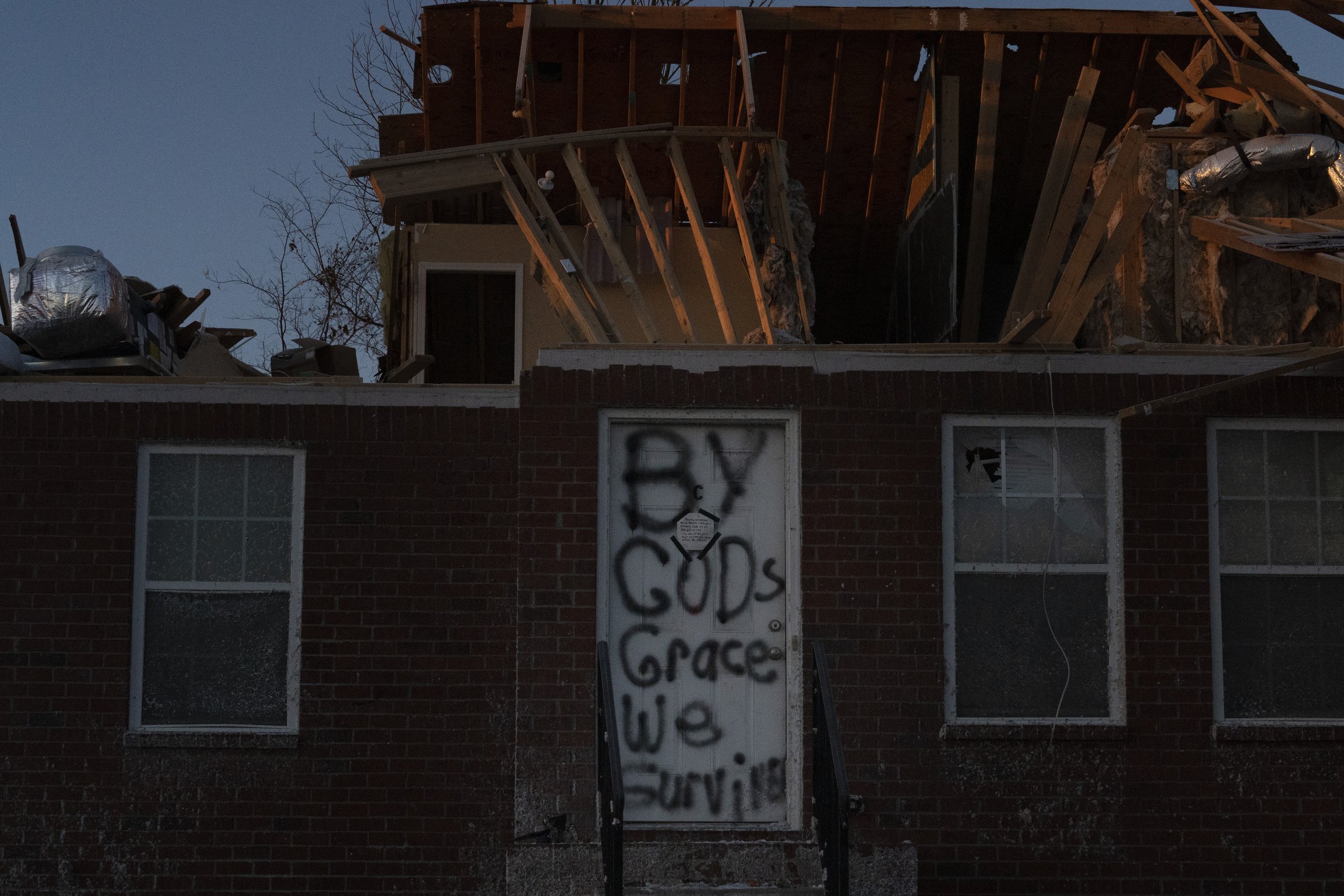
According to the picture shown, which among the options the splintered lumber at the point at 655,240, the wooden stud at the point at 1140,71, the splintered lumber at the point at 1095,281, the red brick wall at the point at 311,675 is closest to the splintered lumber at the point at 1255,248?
the splintered lumber at the point at 1095,281

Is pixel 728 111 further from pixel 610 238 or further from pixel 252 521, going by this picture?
pixel 252 521

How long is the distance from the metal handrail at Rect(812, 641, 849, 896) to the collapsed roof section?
3.25 metres

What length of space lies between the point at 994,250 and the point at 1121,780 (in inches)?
238

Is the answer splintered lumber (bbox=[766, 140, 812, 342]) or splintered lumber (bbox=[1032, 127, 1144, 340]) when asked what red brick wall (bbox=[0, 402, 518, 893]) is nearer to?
splintered lumber (bbox=[766, 140, 812, 342])

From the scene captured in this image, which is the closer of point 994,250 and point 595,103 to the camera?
point 595,103

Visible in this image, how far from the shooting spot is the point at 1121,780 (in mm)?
7238

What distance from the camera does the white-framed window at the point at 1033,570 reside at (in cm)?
735

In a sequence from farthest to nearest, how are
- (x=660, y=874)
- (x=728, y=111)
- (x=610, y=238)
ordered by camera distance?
(x=728, y=111) → (x=610, y=238) → (x=660, y=874)

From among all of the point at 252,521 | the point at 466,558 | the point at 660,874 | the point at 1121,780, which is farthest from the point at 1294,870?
the point at 252,521

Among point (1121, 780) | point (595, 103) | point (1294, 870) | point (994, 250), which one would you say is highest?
point (595, 103)

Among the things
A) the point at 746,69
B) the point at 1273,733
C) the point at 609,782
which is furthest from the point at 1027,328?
the point at 746,69

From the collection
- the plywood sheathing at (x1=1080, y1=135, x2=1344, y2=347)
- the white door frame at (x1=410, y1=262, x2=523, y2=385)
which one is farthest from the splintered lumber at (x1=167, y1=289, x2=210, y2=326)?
the plywood sheathing at (x1=1080, y1=135, x2=1344, y2=347)

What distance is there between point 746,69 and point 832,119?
120cm

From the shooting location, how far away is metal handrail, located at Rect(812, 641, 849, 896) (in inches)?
234
